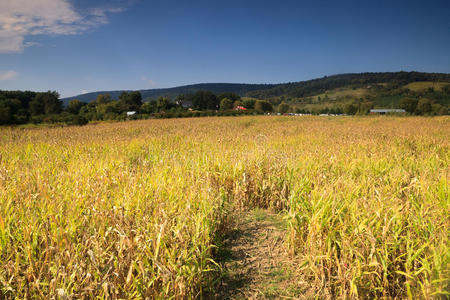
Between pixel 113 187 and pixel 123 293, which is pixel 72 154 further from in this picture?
pixel 123 293

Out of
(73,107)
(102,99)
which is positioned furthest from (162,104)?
(102,99)

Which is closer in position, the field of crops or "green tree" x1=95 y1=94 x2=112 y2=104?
the field of crops

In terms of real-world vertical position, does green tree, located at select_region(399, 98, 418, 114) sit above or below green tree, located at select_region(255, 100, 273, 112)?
below

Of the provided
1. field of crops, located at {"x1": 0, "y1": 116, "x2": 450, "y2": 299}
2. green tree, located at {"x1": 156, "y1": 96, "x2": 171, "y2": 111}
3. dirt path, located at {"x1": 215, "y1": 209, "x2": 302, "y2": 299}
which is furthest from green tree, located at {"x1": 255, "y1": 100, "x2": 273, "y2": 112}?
dirt path, located at {"x1": 215, "y1": 209, "x2": 302, "y2": 299}

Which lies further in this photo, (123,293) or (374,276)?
(374,276)

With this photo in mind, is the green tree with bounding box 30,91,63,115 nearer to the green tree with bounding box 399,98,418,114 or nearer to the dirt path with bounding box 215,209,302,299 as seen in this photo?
the dirt path with bounding box 215,209,302,299

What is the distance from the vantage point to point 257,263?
113 inches

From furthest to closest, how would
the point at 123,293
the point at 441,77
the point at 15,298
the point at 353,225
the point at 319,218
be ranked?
the point at 441,77, the point at 319,218, the point at 353,225, the point at 123,293, the point at 15,298

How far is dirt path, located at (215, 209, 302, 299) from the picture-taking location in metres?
2.39

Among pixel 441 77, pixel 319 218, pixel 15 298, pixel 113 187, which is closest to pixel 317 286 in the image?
pixel 319 218

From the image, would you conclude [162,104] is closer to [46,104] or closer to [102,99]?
[46,104]

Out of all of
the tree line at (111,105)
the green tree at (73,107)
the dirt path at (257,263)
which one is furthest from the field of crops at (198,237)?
the green tree at (73,107)

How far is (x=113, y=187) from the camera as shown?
3904 mm

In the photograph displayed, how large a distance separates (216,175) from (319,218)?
8.06 ft
